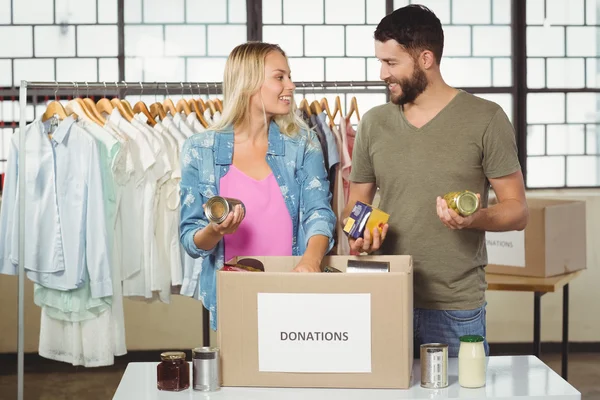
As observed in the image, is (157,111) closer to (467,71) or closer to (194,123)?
(194,123)

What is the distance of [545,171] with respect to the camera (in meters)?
5.37

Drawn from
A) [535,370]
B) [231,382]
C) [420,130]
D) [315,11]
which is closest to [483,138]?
[420,130]

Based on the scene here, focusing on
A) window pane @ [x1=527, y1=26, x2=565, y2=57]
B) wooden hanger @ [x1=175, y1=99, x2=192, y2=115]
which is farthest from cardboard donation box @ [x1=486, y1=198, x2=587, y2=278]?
window pane @ [x1=527, y1=26, x2=565, y2=57]

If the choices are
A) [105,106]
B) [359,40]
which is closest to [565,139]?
[359,40]

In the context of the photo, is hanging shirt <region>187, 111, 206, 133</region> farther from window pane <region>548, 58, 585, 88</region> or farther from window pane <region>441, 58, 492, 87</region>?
window pane <region>548, 58, 585, 88</region>

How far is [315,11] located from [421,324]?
131 inches

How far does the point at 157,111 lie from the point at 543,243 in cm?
173

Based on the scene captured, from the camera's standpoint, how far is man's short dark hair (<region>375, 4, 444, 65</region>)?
2270 mm

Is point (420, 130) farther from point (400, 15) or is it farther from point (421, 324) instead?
point (421, 324)

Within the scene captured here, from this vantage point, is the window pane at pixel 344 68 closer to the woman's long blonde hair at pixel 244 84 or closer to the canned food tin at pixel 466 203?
the woman's long blonde hair at pixel 244 84

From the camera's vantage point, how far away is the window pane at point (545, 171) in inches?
211

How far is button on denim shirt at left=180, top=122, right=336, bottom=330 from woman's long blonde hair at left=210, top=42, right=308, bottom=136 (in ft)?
0.10

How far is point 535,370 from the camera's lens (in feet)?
6.46

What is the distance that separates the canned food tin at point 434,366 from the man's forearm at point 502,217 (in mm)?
371
